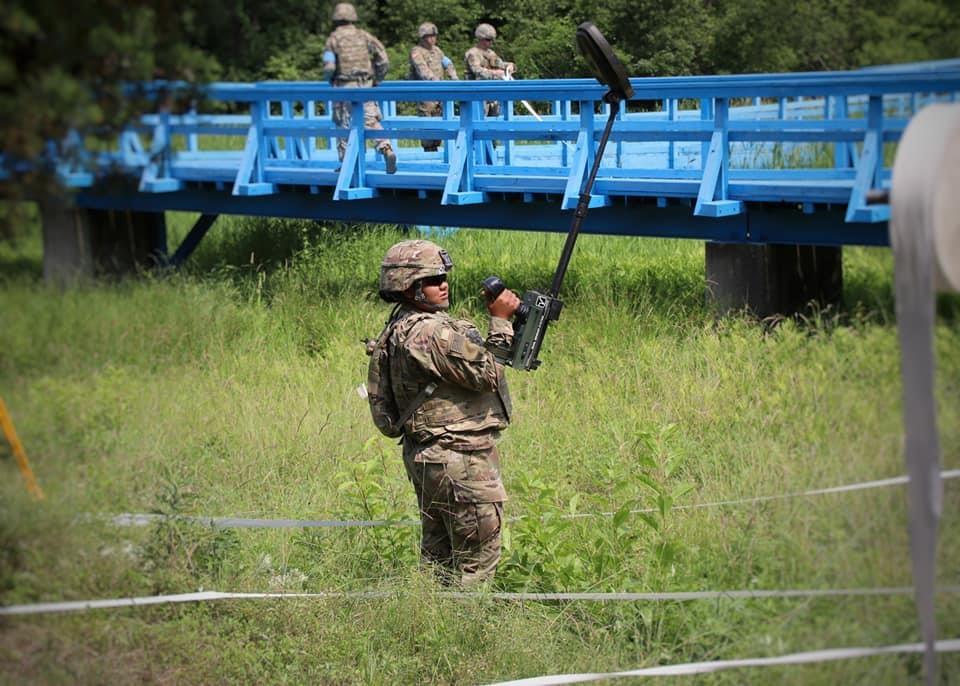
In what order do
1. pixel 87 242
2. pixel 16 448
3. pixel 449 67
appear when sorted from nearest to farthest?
1. pixel 16 448
2. pixel 87 242
3. pixel 449 67

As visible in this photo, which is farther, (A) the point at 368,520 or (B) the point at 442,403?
(A) the point at 368,520

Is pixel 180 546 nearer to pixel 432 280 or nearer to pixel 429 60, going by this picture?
pixel 432 280

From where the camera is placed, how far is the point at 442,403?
502 cm

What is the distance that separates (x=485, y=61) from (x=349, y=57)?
1218mm

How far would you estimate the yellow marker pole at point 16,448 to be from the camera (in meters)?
2.93

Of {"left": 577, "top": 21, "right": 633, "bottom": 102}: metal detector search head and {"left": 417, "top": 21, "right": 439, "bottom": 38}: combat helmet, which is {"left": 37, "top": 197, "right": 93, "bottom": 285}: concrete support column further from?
{"left": 577, "top": 21, "right": 633, "bottom": 102}: metal detector search head

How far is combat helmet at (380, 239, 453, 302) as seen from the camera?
4980 millimetres

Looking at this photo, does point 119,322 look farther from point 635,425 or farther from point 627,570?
point 635,425

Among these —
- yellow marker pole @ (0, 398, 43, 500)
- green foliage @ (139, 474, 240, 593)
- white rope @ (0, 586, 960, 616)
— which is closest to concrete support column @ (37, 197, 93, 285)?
yellow marker pole @ (0, 398, 43, 500)

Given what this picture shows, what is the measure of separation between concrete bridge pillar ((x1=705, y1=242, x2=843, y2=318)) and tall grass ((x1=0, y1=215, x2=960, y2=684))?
131mm

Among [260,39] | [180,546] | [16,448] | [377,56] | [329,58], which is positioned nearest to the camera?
[16,448]

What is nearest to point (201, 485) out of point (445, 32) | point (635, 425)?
point (445, 32)

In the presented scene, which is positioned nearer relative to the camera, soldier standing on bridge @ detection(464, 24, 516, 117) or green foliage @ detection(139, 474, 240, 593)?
green foliage @ detection(139, 474, 240, 593)

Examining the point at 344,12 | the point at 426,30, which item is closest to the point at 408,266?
the point at 426,30
